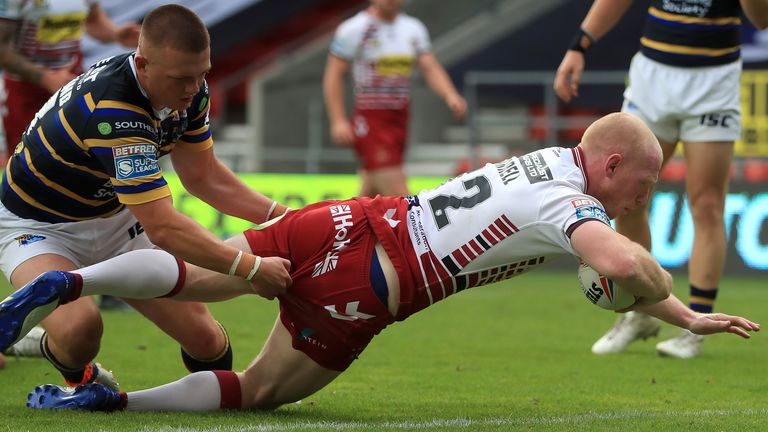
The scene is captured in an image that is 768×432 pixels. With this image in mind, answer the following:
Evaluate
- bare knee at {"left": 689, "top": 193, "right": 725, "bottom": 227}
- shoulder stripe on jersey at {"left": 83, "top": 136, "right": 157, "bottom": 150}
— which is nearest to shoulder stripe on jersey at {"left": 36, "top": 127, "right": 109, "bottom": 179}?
shoulder stripe on jersey at {"left": 83, "top": 136, "right": 157, "bottom": 150}

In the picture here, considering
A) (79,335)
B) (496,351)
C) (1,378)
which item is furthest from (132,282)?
(496,351)

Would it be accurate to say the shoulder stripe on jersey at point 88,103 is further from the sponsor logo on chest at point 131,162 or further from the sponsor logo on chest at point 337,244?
the sponsor logo on chest at point 337,244

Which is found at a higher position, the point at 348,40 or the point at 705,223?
the point at 348,40

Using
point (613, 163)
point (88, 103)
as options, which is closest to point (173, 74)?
point (88, 103)

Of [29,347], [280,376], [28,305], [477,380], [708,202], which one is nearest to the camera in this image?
[28,305]

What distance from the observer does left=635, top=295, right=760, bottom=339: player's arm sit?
460cm

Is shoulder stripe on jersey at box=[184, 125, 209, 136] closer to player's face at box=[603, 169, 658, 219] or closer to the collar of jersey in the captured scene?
the collar of jersey

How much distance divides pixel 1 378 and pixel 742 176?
1131 cm

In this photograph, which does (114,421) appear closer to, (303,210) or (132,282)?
(132,282)

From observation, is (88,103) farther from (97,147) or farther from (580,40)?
(580,40)

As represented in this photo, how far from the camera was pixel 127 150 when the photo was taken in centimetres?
471

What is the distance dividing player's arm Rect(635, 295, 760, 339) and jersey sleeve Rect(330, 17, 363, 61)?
7.15m

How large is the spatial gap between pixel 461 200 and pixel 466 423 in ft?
2.78

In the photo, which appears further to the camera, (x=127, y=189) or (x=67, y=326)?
(x=67, y=326)
